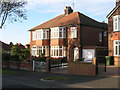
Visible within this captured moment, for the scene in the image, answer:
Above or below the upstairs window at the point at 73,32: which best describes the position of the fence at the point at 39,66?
below

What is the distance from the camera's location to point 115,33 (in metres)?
25.3

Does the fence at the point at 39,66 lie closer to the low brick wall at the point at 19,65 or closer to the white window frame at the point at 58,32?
the low brick wall at the point at 19,65

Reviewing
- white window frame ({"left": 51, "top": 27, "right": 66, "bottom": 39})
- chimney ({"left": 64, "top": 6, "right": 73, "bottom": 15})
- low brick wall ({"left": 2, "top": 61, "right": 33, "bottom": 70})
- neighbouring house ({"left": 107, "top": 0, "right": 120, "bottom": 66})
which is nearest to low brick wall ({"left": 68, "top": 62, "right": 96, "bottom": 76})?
low brick wall ({"left": 2, "top": 61, "right": 33, "bottom": 70})

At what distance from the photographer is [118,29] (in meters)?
25.0

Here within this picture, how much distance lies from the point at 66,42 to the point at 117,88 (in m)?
20.9

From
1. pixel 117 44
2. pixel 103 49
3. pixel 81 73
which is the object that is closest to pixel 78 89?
A: pixel 81 73

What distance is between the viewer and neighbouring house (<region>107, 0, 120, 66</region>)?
25.1 metres

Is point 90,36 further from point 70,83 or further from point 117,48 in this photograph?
point 70,83

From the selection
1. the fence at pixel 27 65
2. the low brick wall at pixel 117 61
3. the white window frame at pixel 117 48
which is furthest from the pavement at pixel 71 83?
the white window frame at pixel 117 48

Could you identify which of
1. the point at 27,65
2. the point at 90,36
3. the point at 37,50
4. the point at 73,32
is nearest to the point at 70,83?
the point at 27,65

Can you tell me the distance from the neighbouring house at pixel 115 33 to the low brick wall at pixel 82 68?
7.72 meters

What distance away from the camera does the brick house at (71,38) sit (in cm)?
3018

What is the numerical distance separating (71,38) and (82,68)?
12.9 meters

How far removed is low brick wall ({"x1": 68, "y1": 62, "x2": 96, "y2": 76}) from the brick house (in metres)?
9.31
